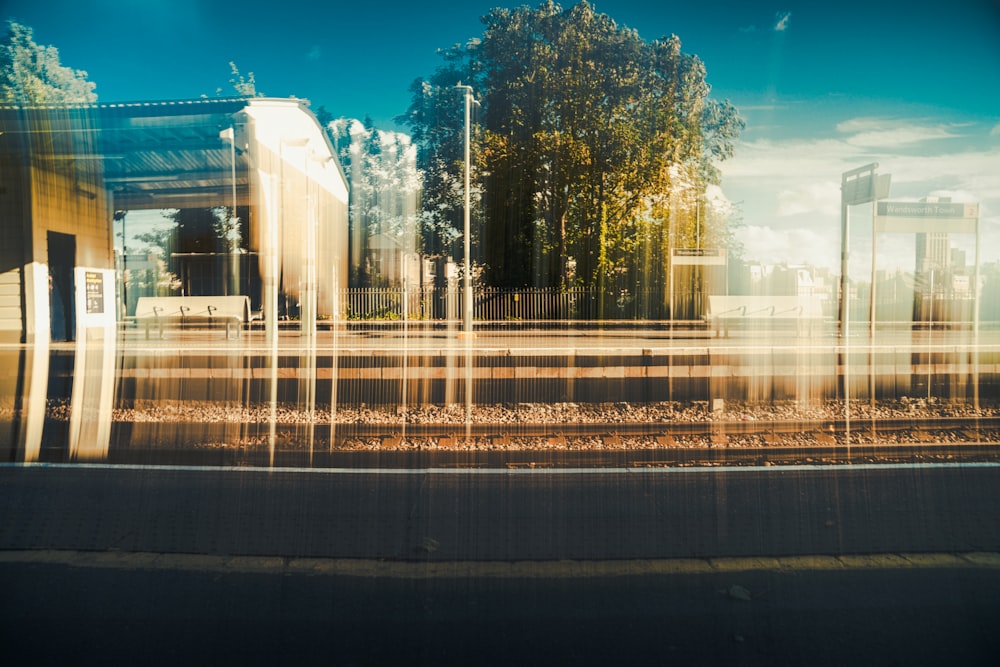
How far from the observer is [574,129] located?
74.3 feet

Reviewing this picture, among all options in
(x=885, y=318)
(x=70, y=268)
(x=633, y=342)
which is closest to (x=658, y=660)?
(x=633, y=342)

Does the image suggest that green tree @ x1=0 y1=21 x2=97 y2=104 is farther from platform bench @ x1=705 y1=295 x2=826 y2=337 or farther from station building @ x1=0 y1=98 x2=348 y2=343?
platform bench @ x1=705 y1=295 x2=826 y2=337

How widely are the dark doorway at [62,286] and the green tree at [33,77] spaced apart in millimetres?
4370

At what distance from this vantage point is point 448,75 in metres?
22.3

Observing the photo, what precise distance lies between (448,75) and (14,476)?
20.5 metres

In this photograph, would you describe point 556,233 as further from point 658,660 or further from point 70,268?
point 658,660

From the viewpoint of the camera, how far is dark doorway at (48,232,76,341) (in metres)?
15.7

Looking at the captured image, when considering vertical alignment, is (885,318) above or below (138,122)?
below

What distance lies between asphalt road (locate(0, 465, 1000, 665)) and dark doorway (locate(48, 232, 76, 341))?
1347 centimetres

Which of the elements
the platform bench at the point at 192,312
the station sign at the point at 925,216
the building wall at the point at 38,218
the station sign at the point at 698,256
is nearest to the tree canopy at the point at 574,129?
the station sign at the point at 698,256

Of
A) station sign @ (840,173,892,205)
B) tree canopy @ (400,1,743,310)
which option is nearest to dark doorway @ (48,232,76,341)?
tree canopy @ (400,1,743,310)

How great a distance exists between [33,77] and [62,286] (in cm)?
634

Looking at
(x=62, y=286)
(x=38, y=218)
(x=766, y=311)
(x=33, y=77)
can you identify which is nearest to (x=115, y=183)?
(x=38, y=218)

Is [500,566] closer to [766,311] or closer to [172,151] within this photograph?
[172,151]
